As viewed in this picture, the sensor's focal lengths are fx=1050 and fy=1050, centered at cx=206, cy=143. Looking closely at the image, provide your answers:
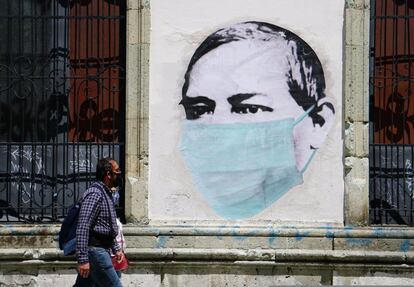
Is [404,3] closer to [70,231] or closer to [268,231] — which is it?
[268,231]

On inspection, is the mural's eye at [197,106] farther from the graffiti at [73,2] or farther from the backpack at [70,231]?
the backpack at [70,231]

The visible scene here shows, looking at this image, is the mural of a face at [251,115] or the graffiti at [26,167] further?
the graffiti at [26,167]

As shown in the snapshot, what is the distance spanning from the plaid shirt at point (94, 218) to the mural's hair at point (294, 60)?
221 cm

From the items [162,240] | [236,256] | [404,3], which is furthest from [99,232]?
[404,3]

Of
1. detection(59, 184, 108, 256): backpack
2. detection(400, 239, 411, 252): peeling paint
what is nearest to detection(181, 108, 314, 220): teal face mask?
detection(400, 239, 411, 252): peeling paint

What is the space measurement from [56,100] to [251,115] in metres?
1.90

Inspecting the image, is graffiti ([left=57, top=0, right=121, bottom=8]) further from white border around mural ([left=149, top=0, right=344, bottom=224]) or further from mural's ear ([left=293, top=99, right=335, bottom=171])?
mural's ear ([left=293, top=99, right=335, bottom=171])

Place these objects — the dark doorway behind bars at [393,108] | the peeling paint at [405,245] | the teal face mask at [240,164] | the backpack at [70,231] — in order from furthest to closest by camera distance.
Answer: the dark doorway behind bars at [393,108]
the teal face mask at [240,164]
the peeling paint at [405,245]
the backpack at [70,231]

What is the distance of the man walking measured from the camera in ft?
25.8

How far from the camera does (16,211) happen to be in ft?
33.3

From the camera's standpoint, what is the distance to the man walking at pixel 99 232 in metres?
7.88

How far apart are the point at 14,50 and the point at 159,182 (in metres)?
1.93

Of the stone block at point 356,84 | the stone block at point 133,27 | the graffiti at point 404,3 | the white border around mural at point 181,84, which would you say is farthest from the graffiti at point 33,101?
the graffiti at point 404,3

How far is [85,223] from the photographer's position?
7.89m
